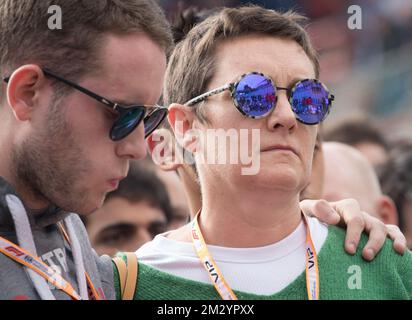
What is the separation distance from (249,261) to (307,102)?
62cm

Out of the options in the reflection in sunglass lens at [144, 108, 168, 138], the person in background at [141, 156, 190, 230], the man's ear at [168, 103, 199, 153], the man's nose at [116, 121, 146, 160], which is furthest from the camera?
the person in background at [141, 156, 190, 230]

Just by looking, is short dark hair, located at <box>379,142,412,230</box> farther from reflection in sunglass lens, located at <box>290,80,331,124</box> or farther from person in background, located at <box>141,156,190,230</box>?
reflection in sunglass lens, located at <box>290,80,331,124</box>

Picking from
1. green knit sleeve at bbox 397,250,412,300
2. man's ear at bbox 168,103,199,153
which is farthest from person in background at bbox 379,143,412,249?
man's ear at bbox 168,103,199,153

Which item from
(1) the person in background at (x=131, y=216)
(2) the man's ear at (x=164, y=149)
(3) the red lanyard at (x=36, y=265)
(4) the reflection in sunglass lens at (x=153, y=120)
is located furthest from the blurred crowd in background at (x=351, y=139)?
(3) the red lanyard at (x=36, y=265)

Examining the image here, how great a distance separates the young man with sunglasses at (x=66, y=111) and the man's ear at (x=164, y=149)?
0.79 meters

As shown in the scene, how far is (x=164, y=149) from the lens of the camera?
141 inches

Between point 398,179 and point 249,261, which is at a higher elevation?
point 249,261

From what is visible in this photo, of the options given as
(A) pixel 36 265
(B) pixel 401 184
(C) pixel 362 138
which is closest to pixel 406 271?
(A) pixel 36 265

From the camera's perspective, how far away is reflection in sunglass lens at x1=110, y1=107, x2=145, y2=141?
261 centimetres

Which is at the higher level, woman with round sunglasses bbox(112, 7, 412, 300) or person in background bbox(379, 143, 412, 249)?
woman with round sunglasses bbox(112, 7, 412, 300)

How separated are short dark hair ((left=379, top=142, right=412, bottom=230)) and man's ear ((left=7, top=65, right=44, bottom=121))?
399 centimetres

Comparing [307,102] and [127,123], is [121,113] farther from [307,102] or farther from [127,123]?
[307,102]

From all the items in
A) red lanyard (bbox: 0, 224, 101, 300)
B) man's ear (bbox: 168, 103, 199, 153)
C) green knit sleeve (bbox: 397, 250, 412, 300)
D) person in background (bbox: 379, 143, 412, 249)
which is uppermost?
man's ear (bbox: 168, 103, 199, 153)

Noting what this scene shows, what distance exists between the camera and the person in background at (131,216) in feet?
15.0
